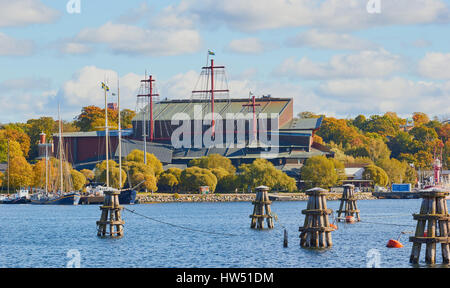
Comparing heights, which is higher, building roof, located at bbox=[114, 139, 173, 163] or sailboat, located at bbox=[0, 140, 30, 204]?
building roof, located at bbox=[114, 139, 173, 163]

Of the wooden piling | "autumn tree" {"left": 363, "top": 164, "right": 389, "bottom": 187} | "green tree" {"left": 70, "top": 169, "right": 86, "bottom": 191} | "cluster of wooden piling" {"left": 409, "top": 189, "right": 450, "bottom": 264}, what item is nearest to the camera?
"cluster of wooden piling" {"left": 409, "top": 189, "right": 450, "bottom": 264}

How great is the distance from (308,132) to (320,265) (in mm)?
112783

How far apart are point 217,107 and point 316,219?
120632 millimetres

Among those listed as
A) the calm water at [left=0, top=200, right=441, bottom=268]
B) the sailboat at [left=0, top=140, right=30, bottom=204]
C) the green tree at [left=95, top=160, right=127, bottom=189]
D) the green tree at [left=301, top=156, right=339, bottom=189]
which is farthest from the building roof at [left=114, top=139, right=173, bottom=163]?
the calm water at [left=0, top=200, right=441, bottom=268]

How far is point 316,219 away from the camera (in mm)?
43031

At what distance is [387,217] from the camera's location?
81.8 m

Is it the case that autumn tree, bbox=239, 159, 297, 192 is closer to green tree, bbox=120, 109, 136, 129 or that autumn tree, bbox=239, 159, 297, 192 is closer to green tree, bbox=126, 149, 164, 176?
green tree, bbox=126, 149, 164, 176

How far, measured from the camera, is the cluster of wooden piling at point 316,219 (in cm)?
4253

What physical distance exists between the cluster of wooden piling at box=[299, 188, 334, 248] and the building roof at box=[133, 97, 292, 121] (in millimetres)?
115570

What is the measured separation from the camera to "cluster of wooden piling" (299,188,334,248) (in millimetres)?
42531

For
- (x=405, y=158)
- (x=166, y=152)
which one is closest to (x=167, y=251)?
(x=166, y=152)

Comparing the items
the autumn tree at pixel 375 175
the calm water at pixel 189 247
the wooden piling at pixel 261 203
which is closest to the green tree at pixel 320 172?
the autumn tree at pixel 375 175

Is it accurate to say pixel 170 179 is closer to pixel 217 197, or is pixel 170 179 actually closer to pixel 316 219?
pixel 217 197
